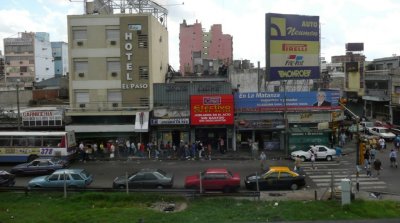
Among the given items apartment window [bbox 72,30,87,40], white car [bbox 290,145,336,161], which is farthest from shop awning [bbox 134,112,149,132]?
white car [bbox 290,145,336,161]

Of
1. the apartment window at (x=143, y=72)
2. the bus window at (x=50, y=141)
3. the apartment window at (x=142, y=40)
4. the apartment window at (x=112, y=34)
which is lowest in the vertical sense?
the bus window at (x=50, y=141)

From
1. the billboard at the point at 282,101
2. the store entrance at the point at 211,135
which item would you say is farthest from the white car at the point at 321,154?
the store entrance at the point at 211,135

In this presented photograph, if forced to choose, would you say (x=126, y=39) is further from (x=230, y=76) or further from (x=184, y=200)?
(x=184, y=200)

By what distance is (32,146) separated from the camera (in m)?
37.9

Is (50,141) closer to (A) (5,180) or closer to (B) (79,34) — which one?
(A) (5,180)

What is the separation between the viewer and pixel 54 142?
37.8 metres

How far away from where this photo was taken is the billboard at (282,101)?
43.7 m

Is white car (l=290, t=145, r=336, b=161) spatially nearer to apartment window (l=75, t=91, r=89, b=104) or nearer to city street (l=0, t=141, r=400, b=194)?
city street (l=0, t=141, r=400, b=194)

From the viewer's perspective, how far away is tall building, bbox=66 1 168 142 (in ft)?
141

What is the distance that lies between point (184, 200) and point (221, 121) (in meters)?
19.4

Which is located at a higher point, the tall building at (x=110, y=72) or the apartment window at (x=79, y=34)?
the apartment window at (x=79, y=34)

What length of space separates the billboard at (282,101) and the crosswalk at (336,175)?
7778 mm

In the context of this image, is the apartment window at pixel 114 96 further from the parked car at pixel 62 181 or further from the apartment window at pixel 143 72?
the parked car at pixel 62 181

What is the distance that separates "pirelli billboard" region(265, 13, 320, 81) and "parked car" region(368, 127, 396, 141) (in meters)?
9.80
